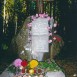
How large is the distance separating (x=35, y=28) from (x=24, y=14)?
5.73 metres

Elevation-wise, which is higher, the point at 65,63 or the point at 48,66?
the point at 48,66

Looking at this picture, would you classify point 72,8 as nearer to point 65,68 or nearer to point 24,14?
point 24,14

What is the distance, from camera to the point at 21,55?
7816 millimetres

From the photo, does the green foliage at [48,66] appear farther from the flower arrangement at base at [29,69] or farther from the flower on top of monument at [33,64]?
the flower on top of monument at [33,64]

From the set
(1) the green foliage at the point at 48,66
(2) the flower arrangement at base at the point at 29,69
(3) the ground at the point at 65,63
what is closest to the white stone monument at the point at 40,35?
(1) the green foliage at the point at 48,66

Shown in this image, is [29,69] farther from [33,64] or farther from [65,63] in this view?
[65,63]

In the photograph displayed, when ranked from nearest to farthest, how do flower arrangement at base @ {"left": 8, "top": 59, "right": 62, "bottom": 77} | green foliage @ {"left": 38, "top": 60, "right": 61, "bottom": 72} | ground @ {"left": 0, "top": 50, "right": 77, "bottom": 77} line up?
flower arrangement at base @ {"left": 8, "top": 59, "right": 62, "bottom": 77} < green foliage @ {"left": 38, "top": 60, "right": 61, "bottom": 72} < ground @ {"left": 0, "top": 50, "right": 77, "bottom": 77}

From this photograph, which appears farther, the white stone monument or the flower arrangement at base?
the white stone monument

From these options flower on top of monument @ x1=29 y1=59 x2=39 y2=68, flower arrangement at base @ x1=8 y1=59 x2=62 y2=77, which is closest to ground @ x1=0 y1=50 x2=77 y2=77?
flower arrangement at base @ x1=8 y1=59 x2=62 y2=77

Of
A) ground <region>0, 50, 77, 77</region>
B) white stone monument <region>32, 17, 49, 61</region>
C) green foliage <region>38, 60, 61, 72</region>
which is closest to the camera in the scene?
green foliage <region>38, 60, 61, 72</region>

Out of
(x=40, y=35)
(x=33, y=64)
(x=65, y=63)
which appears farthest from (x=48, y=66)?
(x=65, y=63)

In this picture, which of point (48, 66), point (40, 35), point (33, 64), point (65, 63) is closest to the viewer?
point (33, 64)

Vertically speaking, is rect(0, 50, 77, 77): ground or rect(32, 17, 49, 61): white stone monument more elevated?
rect(32, 17, 49, 61): white stone monument

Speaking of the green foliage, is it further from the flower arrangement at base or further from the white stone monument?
the white stone monument
